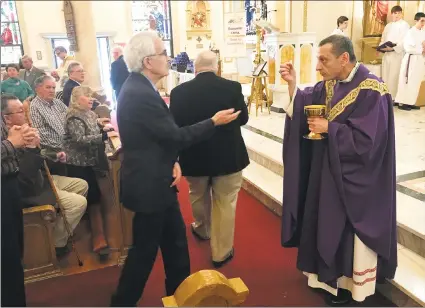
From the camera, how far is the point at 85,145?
302 cm

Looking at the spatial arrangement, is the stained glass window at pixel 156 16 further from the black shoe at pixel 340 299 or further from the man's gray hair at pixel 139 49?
the black shoe at pixel 340 299

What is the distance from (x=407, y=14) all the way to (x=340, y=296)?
27.7 ft

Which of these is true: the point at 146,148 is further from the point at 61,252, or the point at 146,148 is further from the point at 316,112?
the point at 61,252

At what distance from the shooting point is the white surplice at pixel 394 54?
779 centimetres

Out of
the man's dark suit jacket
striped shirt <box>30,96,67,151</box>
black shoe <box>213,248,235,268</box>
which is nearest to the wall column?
striped shirt <box>30,96,67,151</box>

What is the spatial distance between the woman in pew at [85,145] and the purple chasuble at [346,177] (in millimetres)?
1475

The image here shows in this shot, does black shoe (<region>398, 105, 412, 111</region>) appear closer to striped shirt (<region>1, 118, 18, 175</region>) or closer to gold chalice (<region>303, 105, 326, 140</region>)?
gold chalice (<region>303, 105, 326, 140</region>)

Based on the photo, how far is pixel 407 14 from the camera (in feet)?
29.6

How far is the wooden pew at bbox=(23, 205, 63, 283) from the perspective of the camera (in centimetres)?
275

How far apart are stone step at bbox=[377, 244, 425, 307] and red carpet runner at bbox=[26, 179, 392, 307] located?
8 centimetres

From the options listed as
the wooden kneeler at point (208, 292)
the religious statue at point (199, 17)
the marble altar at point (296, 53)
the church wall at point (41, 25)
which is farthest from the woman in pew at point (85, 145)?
the religious statue at point (199, 17)

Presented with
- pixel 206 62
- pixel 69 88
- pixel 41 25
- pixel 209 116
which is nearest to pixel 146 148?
pixel 209 116

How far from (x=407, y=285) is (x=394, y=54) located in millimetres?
6515

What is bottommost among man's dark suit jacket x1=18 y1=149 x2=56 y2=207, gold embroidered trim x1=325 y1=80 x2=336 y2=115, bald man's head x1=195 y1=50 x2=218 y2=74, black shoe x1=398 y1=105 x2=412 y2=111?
black shoe x1=398 y1=105 x2=412 y2=111
